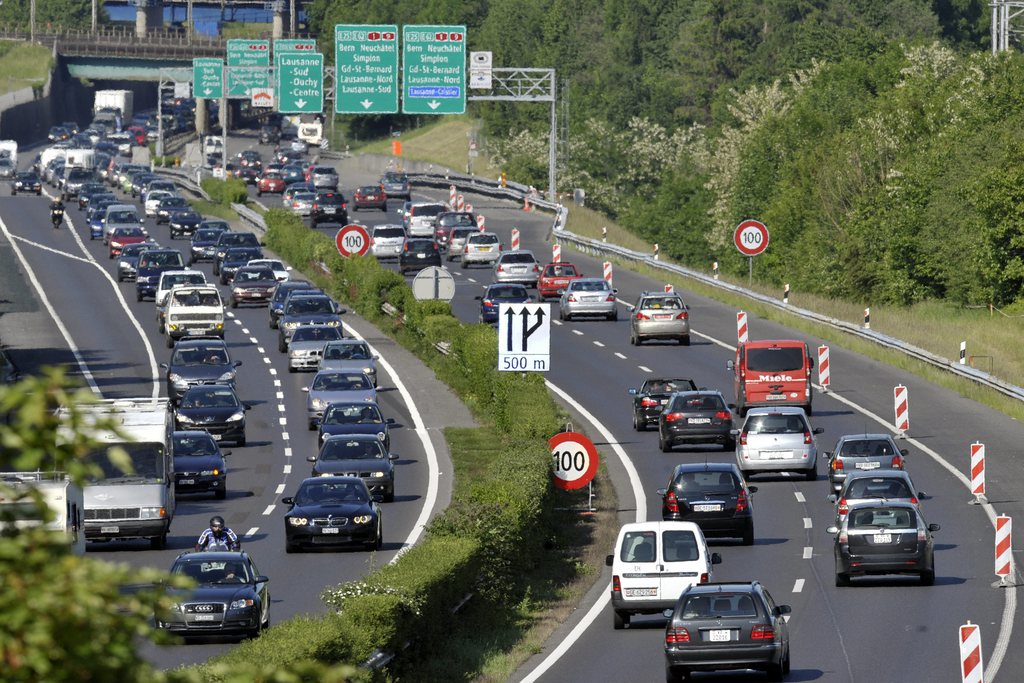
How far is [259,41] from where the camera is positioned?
106 meters

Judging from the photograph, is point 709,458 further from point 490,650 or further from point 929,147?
point 929,147

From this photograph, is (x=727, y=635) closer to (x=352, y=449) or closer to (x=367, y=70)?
(x=352, y=449)

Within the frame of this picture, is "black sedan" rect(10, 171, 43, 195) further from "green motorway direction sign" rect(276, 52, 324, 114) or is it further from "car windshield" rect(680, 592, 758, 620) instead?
"car windshield" rect(680, 592, 758, 620)

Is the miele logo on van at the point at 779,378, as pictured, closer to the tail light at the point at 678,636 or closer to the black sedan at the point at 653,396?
the black sedan at the point at 653,396

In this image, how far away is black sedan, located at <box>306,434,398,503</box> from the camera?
1490 inches

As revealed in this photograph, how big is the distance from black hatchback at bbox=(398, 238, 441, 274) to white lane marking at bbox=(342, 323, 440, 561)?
11.7 m

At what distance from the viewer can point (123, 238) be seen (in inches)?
3354

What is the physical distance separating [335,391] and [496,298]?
15408 mm

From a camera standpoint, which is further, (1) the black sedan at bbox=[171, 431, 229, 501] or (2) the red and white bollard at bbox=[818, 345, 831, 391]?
(2) the red and white bollard at bbox=[818, 345, 831, 391]

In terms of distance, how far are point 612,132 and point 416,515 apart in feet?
353

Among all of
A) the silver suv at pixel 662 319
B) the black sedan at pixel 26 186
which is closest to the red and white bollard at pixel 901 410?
the silver suv at pixel 662 319

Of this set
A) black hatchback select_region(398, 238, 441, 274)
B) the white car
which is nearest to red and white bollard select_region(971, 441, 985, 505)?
the white car

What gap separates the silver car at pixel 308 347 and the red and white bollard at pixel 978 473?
23955 millimetres

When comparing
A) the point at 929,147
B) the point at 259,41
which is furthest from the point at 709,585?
the point at 259,41
